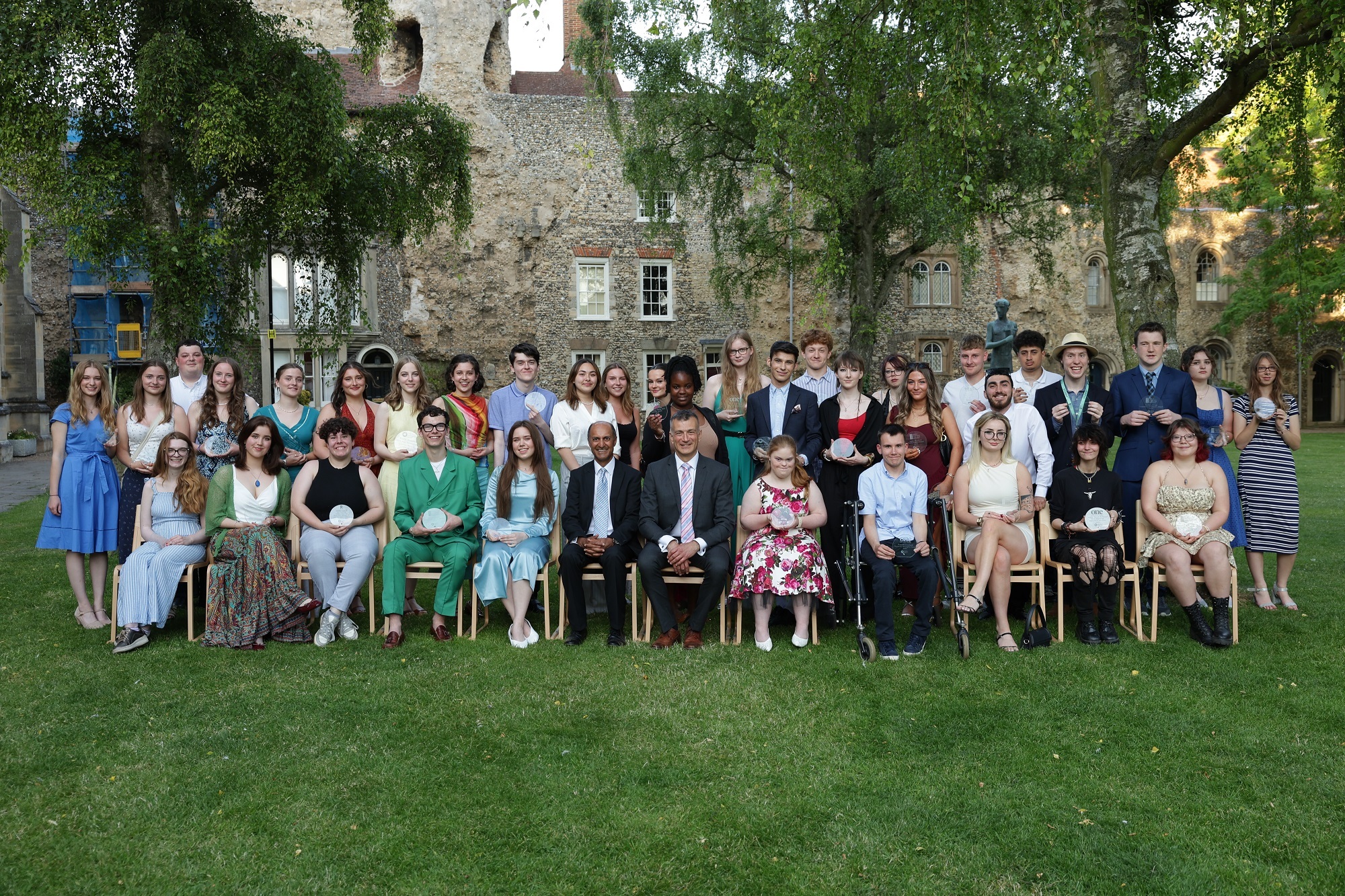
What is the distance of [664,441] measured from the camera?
261 inches

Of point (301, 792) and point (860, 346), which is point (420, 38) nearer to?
point (860, 346)

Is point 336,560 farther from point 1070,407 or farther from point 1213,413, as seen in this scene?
point 1213,413

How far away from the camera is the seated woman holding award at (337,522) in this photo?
240 inches

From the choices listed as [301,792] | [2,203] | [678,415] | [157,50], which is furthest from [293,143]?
[2,203]

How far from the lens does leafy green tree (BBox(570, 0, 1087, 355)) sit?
6625mm

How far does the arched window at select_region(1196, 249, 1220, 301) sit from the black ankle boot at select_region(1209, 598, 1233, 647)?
31.1 metres

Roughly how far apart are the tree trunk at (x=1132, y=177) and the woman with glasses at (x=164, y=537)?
7.06 m

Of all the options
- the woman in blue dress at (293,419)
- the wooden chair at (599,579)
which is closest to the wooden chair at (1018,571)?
the wooden chair at (599,579)

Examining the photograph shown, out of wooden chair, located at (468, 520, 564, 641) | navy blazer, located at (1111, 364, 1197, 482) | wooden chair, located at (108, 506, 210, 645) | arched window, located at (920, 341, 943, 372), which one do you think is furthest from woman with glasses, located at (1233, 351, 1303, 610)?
arched window, located at (920, 341, 943, 372)

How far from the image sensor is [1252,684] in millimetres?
4980

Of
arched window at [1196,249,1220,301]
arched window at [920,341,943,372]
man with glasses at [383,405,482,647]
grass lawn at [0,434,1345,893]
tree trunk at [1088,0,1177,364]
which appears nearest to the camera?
grass lawn at [0,434,1345,893]

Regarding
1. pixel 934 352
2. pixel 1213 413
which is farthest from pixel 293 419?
pixel 934 352

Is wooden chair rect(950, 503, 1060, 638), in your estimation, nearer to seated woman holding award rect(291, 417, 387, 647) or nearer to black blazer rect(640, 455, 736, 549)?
black blazer rect(640, 455, 736, 549)

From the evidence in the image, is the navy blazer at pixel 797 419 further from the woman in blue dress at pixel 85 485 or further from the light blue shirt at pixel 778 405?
the woman in blue dress at pixel 85 485
